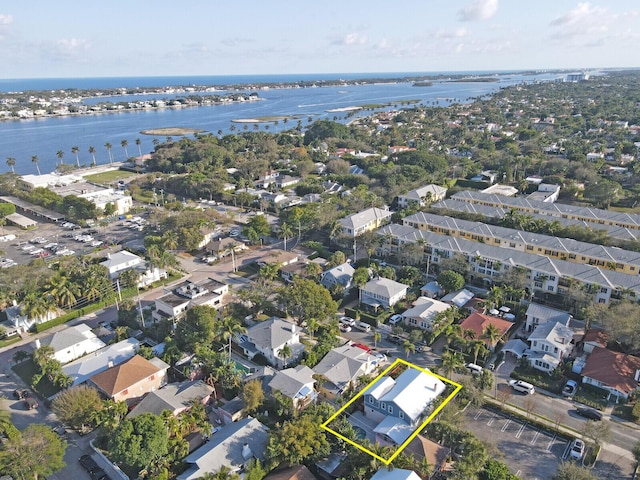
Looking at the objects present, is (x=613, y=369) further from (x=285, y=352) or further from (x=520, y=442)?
(x=285, y=352)

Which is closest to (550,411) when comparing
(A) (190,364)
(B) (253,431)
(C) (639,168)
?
(B) (253,431)

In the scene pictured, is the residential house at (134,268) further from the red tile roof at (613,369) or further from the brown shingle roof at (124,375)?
the red tile roof at (613,369)

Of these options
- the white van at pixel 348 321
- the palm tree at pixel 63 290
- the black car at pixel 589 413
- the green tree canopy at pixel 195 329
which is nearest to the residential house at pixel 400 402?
the black car at pixel 589 413

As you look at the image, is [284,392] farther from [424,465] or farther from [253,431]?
[424,465]

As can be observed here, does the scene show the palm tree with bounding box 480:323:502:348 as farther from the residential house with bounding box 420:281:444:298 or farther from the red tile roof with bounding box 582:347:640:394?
the residential house with bounding box 420:281:444:298

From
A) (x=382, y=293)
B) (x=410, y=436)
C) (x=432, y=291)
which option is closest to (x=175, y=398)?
(x=410, y=436)

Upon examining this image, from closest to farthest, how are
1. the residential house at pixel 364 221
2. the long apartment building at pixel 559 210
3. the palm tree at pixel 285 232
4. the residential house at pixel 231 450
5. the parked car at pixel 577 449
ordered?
the residential house at pixel 231 450, the parked car at pixel 577 449, the palm tree at pixel 285 232, the long apartment building at pixel 559 210, the residential house at pixel 364 221
